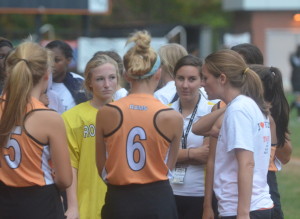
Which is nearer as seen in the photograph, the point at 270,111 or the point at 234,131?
the point at 234,131

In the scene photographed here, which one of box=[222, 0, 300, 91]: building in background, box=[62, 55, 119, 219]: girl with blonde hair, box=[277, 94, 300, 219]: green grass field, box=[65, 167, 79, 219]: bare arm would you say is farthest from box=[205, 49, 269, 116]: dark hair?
box=[222, 0, 300, 91]: building in background

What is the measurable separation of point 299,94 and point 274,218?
19027 mm

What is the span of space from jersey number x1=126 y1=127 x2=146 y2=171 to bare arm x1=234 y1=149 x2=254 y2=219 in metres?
0.62

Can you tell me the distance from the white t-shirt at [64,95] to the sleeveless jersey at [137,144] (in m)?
2.59

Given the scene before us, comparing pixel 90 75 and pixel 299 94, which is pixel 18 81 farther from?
pixel 299 94

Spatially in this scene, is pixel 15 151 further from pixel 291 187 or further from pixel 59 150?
pixel 291 187

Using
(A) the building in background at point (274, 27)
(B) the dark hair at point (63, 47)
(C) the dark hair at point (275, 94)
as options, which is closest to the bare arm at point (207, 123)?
(C) the dark hair at point (275, 94)

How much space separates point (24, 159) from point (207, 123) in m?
1.47

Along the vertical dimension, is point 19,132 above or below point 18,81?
below

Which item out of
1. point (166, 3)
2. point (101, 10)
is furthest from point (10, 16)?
point (101, 10)

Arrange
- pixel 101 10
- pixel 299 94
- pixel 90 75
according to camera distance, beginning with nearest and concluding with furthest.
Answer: pixel 90 75
pixel 299 94
pixel 101 10

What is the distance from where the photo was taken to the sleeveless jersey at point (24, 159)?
15.7 feet

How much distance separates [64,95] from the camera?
7645 mm

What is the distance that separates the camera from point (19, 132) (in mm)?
4777
